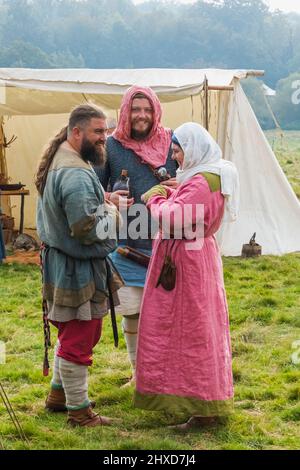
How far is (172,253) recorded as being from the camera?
3.61 meters

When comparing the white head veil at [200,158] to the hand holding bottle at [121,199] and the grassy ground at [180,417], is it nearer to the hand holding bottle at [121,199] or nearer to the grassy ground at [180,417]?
the hand holding bottle at [121,199]

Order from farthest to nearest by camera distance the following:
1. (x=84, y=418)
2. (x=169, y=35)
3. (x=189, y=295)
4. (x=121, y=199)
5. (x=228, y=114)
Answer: (x=169, y=35) → (x=228, y=114) → (x=121, y=199) → (x=84, y=418) → (x=189, y=295)

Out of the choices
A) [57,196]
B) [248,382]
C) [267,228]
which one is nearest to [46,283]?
[57,196]

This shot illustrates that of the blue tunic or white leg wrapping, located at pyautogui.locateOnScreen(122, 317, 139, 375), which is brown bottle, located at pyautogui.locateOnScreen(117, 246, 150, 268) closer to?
the blue tunic

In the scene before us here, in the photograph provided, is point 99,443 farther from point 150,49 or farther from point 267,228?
point 150,49

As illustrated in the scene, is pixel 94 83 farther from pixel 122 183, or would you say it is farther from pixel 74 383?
pixel 74 383

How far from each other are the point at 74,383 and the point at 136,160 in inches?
44.2

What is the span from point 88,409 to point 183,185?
1079 mm

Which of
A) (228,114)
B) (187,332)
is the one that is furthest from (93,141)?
(228,114)

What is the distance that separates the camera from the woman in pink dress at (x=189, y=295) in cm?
354

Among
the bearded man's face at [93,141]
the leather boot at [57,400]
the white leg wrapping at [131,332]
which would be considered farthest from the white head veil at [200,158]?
the leather boot at [57,400]

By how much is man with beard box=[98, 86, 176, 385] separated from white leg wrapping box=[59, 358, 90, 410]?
0.51 m

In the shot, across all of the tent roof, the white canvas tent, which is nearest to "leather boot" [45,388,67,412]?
the tent roof

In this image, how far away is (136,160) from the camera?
159 inches
